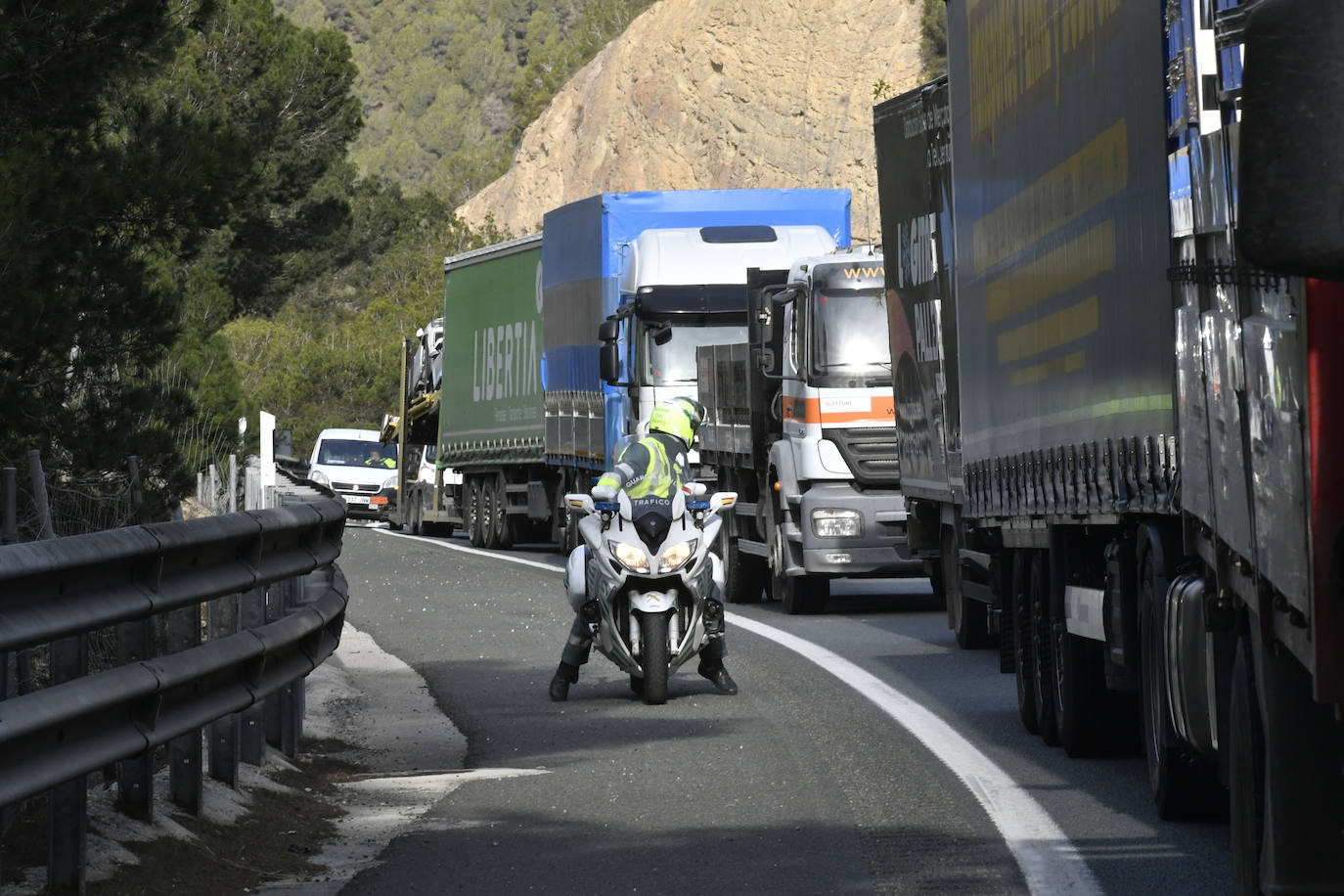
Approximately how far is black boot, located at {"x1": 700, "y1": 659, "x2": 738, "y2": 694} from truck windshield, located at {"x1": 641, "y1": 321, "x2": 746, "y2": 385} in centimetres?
1219

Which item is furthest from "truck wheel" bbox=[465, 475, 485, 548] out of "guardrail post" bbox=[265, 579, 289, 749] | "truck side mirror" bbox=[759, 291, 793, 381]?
"guardrail post" bbox=[265, 579, 289, 749]

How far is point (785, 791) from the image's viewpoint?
8.84m

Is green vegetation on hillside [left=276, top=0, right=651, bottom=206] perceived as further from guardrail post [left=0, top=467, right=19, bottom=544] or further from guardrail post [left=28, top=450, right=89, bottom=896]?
guardrail post [left=28, top=450, right=89, bottom=896]

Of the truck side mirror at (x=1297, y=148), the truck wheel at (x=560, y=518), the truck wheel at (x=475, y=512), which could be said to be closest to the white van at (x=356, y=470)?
the truck wheel at (x=475, y=512)

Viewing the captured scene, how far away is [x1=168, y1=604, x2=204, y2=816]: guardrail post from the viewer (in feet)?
23.1

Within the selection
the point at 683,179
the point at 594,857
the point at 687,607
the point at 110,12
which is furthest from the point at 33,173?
the point at 683,179

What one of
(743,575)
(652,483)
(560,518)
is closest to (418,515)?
(560,518)

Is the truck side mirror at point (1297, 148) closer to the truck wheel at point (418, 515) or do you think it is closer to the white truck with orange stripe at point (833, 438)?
the white truck with orange stripe at point (833, 438)

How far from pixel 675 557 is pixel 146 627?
6.02 m

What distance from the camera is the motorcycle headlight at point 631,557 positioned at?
12391 mm

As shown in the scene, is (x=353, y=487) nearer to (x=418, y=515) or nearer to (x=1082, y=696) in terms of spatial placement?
(x=418, y=515)

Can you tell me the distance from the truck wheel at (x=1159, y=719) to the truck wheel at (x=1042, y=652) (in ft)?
6.29

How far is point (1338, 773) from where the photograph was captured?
197 inches

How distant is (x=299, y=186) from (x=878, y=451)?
25.4 m
